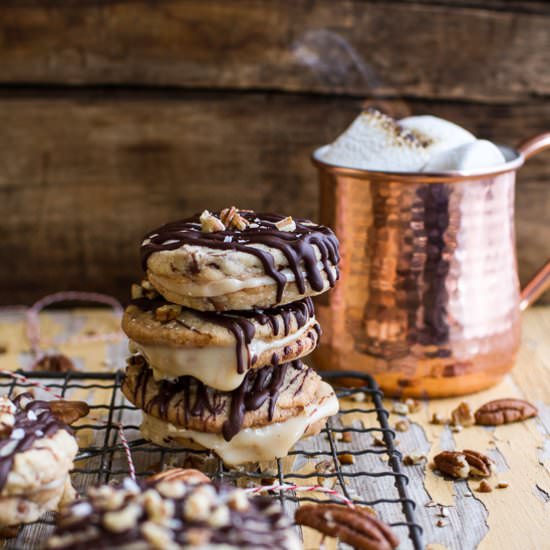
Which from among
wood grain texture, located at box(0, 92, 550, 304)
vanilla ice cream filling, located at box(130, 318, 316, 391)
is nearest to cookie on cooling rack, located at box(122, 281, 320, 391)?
vanilla ice cream filling, located at box(130, 318, 316, 391)

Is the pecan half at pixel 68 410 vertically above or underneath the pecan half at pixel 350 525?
underneath

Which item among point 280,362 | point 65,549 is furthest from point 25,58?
point 65,549

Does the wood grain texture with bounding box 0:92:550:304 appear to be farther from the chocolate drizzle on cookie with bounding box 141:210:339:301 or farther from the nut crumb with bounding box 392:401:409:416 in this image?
the chocolate drizzle on cookie with bounding box 141:210:339:301

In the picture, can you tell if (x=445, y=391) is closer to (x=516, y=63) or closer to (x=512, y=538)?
(x=512, y=538)

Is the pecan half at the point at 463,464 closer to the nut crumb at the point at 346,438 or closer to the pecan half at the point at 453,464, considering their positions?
the pecan half at the point at 453,464

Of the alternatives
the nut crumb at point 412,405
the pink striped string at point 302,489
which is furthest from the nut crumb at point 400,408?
the pink striped string at point 302,489

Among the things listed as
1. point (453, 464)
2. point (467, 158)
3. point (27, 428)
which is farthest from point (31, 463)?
point (467, 158)
